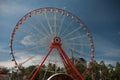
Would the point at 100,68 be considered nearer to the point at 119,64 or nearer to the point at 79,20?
the point at 119,64

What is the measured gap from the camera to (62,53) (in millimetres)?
32969

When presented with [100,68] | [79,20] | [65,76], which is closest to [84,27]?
[79,20]

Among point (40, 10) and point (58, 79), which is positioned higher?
point (40, 10)

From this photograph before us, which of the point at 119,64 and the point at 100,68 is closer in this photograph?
the point at 100,68

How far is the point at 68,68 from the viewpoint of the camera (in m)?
33.9

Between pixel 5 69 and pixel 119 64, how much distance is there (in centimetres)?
5899

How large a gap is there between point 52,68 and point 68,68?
1127 inches

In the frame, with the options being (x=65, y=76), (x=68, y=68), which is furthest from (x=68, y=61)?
(x=65, y=76)

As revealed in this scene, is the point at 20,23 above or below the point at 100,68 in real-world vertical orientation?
above

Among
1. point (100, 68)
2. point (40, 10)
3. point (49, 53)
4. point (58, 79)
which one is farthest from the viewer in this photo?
point (100, 68)

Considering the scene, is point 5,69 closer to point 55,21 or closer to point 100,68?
point 100,68

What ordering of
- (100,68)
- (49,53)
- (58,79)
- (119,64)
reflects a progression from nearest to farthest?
(58,79)
(49,53)
(100,68)
(119,64)

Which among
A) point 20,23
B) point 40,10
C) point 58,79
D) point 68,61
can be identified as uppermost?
point 40,10

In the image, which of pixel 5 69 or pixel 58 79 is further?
pixel 5 69
